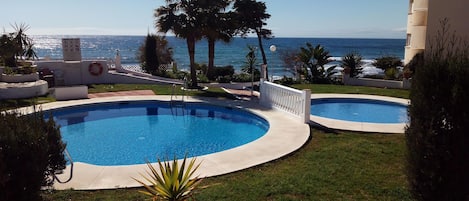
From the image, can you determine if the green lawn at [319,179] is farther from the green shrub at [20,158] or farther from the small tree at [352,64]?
the small tree at [352,64]

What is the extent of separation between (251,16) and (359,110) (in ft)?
45.3

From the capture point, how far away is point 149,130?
1333 cm

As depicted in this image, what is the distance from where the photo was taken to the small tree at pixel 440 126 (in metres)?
4.14

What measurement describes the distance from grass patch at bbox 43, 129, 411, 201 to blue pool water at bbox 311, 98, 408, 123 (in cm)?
586

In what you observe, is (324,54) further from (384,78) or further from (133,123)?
(133,123)

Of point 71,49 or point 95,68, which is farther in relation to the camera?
point 71,49

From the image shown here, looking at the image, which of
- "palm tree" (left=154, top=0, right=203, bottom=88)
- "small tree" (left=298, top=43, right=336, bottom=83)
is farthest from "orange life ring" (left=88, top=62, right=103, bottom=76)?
"small tree" (left=298, top=43, right=336, bottom=83)

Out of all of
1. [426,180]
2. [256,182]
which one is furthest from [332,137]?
[426,180]

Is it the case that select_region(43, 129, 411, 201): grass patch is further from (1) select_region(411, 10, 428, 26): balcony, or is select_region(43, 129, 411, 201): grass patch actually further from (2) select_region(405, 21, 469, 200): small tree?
(1) select_region(411, 10, 428, 26): balcony

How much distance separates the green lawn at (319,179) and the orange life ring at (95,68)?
16.4 m

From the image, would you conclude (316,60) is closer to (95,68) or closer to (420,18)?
(420,18)

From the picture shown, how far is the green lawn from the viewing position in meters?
6.30

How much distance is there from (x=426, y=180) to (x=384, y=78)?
67.6ft

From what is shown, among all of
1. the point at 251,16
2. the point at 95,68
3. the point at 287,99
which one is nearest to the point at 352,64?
the point at 251,16
